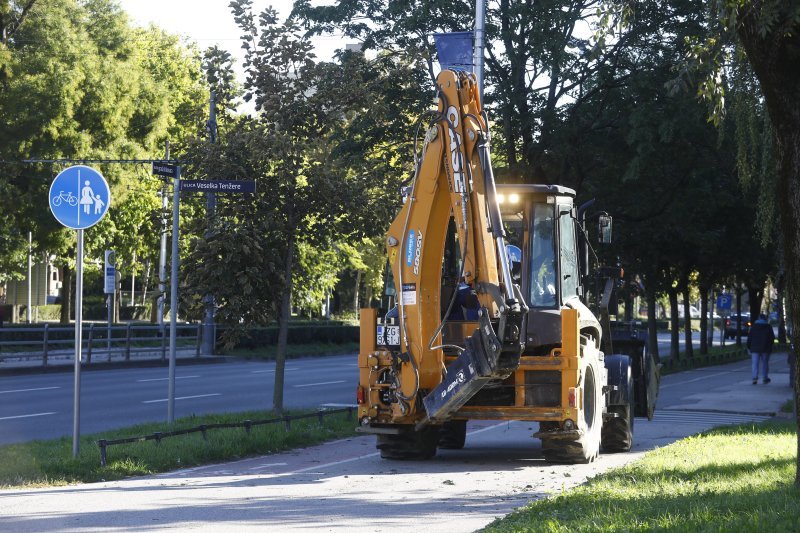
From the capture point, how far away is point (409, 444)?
13.0 metres

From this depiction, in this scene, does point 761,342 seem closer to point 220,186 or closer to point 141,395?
point 141,395

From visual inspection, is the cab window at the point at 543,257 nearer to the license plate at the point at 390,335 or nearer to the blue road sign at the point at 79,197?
the license plate at the point at 390,335

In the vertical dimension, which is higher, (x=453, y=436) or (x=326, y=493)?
(x=453, y=436)

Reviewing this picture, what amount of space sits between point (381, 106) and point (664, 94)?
10129 mm

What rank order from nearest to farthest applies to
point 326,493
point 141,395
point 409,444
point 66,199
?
point 326,493 < point 66,199 < point 409,444 < point 141,395

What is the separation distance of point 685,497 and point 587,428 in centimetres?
379

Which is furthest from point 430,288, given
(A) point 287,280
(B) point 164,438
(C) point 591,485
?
(A) point 287,280

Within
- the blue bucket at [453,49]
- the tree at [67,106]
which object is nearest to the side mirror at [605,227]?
the blue bucket at [453,49]

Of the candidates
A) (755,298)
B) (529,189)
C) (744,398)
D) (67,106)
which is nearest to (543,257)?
(529,189)

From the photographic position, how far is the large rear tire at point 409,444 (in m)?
13.0

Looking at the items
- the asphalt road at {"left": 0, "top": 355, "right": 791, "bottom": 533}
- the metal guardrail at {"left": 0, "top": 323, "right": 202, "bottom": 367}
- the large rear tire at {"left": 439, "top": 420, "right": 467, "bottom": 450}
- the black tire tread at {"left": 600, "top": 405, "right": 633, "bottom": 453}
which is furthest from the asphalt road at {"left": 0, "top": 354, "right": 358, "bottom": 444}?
the black tire tread at {"left": 600, "top": 405, "right": 633, "bottom": 453}

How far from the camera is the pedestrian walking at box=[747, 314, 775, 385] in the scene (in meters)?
29.6

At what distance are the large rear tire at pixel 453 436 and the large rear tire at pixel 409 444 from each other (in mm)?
1237

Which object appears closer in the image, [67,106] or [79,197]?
[79,197]
